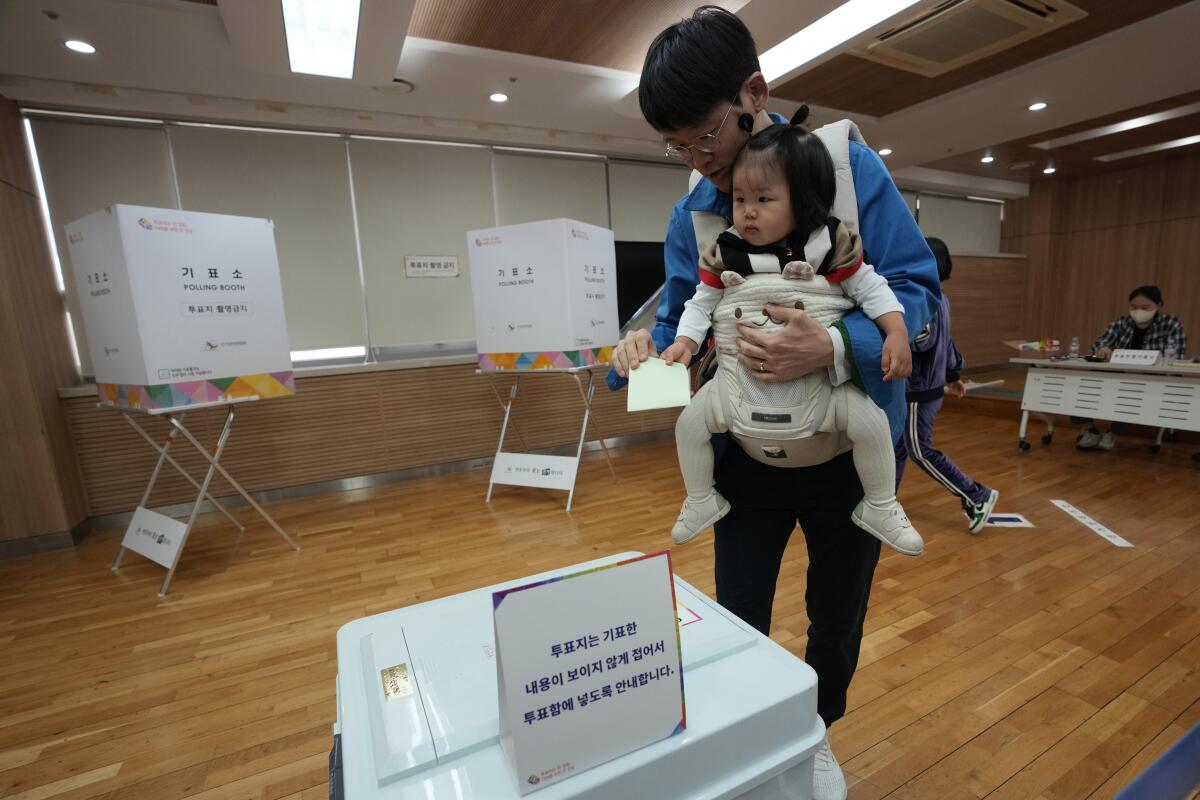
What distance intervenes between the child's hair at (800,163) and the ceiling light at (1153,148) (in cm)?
846

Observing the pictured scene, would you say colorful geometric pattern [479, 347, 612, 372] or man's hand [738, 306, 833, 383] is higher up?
man's hand [738, 306, 833, 383]

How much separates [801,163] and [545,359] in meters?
2.73

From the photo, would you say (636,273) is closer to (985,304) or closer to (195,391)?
(195,391)

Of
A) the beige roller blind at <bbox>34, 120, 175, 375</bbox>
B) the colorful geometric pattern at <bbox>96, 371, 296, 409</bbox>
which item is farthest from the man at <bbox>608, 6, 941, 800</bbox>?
Result: the beige roller blind at <bbox>34, 120, 175, 375</bbox>

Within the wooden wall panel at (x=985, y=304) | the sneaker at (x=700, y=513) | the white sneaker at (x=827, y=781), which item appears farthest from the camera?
the wooden wall panel at (x=985, y=304)

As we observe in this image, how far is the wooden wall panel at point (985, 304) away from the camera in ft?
25.0

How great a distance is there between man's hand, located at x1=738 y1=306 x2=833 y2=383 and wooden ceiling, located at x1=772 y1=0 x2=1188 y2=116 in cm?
366

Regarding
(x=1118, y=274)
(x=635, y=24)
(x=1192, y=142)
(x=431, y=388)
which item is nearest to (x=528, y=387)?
(x=431, y=388)

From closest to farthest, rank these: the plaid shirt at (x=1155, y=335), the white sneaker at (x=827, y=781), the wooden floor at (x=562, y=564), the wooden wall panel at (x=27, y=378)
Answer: the white sneaker at (x=827, y=781)
the wooden floor at (x=562, y=564)
the wooden wall panel at (x=27, y=378)
the plaid shirt at (x=1155, y=335)

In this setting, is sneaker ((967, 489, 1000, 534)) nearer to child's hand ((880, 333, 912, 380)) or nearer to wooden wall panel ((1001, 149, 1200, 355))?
child's hand ((880, 333, 912, 380))

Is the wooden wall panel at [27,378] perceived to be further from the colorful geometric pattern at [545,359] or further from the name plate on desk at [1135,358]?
the name plate on desk at [1135,358]

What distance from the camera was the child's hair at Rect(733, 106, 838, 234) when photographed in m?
0.75

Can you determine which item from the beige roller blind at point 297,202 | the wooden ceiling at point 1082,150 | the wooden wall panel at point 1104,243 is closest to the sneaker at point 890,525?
the beige roller blind at point 297,202

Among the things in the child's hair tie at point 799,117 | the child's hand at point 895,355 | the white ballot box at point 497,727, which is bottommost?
the white ballot box at point 497,727
